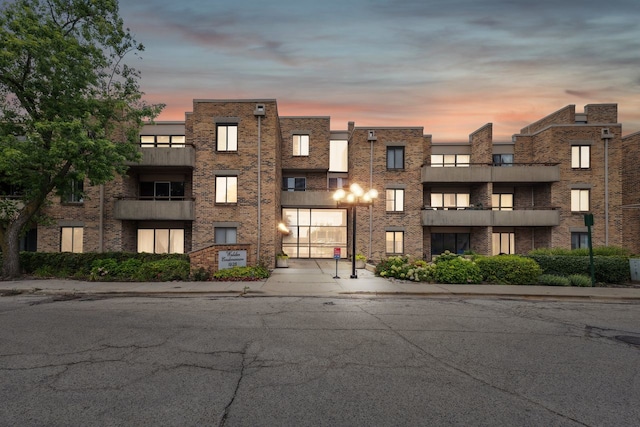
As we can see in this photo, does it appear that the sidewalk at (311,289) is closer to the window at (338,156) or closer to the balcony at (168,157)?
the balcony at (168,157)

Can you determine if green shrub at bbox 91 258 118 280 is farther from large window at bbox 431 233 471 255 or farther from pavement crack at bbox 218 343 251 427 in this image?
large window at bbox 431 233 471 255

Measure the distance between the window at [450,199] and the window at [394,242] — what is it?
4.83 m

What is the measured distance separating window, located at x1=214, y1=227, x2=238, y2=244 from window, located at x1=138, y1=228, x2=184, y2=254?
11.4 feet

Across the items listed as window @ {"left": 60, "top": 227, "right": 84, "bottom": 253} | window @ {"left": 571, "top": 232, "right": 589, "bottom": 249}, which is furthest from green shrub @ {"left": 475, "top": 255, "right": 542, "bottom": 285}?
window @ {"left": 60, "top": 227, "right": 84, "bottom": 253}

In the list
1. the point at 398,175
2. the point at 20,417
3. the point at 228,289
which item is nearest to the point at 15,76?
the point at 228,289

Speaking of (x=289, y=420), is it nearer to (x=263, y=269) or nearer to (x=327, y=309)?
(x=327, y=309)

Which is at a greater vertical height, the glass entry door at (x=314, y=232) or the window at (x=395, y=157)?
the window at (x=395, y=157)

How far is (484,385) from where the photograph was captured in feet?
15.5

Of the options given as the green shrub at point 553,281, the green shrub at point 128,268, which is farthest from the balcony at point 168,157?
the green shrub at point 553,281

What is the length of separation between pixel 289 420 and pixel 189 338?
150 inches

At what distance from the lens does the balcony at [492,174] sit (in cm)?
2461

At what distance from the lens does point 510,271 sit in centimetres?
1448

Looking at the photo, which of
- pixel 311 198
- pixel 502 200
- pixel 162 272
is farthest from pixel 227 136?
pixel 502 200

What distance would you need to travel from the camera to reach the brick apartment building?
815 inches
